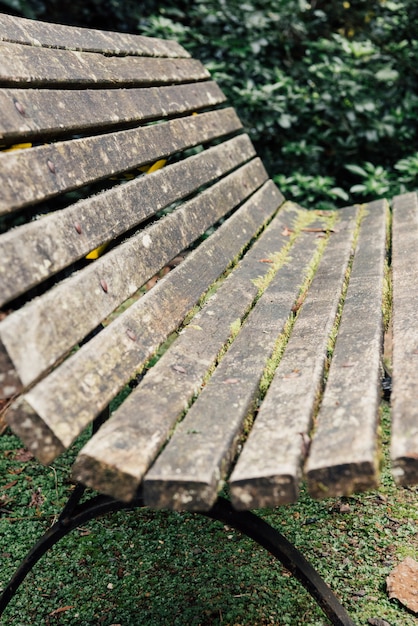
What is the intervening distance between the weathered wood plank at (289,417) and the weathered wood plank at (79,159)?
61cm

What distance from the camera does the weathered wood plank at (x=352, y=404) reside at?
36.8 inches

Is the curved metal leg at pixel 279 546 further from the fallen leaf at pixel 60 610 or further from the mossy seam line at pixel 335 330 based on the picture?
the fallen leaf at pixel 60 610

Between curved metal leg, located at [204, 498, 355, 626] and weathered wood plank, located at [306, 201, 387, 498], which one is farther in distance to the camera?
curved metal leg, located at [204, 498, 355, 626]

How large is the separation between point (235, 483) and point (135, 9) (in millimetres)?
4028

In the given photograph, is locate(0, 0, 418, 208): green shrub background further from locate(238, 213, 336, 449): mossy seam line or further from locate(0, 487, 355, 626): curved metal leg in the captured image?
locate(0, 487, 355, 626): curved metal leg

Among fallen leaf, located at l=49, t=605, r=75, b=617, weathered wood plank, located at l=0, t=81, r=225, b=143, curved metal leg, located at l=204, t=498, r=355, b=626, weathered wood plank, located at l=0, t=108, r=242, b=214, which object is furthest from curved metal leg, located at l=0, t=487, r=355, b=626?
weathered wood plank, located at l=0, t=81, r=225, b=143

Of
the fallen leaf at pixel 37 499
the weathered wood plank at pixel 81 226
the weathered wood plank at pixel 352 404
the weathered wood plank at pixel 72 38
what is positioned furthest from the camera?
the fallen leaf at pixel 37 499

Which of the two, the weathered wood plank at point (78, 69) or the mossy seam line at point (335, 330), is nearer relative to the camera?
the mossy seam line at point (335, 330)

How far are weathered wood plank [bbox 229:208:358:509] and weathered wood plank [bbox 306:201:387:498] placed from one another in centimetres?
3

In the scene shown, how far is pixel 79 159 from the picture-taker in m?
1.43

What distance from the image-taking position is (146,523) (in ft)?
6.66

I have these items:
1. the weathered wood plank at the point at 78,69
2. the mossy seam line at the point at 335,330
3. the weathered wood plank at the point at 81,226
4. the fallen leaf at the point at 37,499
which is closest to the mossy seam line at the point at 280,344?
the mossy seam line at the point at 335,330

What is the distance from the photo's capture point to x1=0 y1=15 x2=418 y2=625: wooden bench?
3.18 feet

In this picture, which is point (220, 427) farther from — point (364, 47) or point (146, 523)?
point (364, 47)
